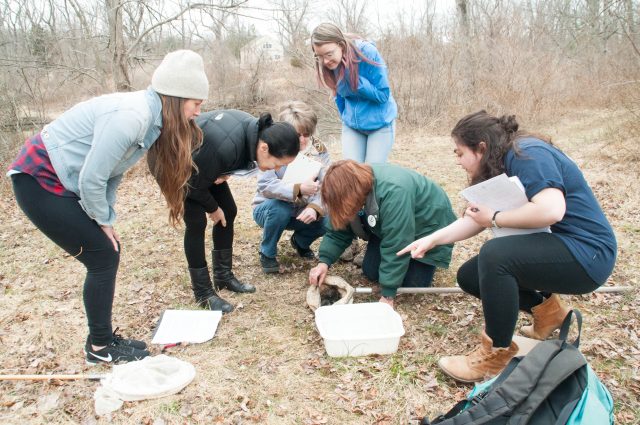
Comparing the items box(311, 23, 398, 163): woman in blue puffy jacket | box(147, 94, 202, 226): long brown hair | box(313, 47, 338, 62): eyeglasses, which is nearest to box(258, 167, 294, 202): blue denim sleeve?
box(311, 23, 398, 163): woman in blue puffy jacket

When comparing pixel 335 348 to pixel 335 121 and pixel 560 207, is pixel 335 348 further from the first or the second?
pixel 335 121

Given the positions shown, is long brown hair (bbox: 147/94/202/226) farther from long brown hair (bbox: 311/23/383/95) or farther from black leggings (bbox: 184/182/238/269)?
long brown hair (bbox: 311/23/383/95)

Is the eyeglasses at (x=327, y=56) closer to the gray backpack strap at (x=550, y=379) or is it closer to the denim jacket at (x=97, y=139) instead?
the denim jacket at (x=97, y=139)

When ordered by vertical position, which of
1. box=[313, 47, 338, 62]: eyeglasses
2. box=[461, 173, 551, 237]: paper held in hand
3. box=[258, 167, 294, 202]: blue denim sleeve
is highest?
box=[313, 47, 338, 62]: eyeglasses

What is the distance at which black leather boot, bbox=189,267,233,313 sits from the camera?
3.11 m

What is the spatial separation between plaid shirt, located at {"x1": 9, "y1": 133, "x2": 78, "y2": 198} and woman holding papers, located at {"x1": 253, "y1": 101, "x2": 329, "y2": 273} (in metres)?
1.54

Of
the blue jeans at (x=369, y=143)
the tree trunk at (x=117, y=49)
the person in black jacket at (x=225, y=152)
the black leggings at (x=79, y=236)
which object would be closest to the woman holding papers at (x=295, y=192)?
the blue jeans at (x=369, y=143)

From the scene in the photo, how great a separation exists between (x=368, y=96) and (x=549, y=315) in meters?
1.98

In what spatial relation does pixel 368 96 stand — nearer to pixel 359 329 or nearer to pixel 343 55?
pixel 343 55

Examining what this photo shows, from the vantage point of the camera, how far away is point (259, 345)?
9.19 feet

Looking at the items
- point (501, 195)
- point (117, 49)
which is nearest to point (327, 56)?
point (501, 195)

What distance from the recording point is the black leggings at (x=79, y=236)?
2.12 m

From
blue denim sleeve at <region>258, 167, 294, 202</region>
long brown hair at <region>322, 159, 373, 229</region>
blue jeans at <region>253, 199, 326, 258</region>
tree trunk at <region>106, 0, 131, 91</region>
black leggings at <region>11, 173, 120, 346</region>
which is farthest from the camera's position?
tree trunk at <region>106, 0, 131, 91</region>

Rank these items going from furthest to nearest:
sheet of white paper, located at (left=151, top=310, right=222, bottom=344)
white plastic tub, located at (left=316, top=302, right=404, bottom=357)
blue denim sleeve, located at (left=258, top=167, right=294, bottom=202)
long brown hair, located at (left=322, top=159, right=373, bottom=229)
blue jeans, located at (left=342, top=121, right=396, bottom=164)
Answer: blue jeans, located at (left=342, top=121, right=396, bottom=164) < blue denim sleeve, located at (left=258, top=167, right=294, bottom=202) < sheet of white paper, located at (left=151, top=310, right=222, bottom=344) < long brown hair, located at (left=322, top=159, right=373, bottom=229) < white plastic tub, located at (left=316, top=302, right=404, bottom=357)
